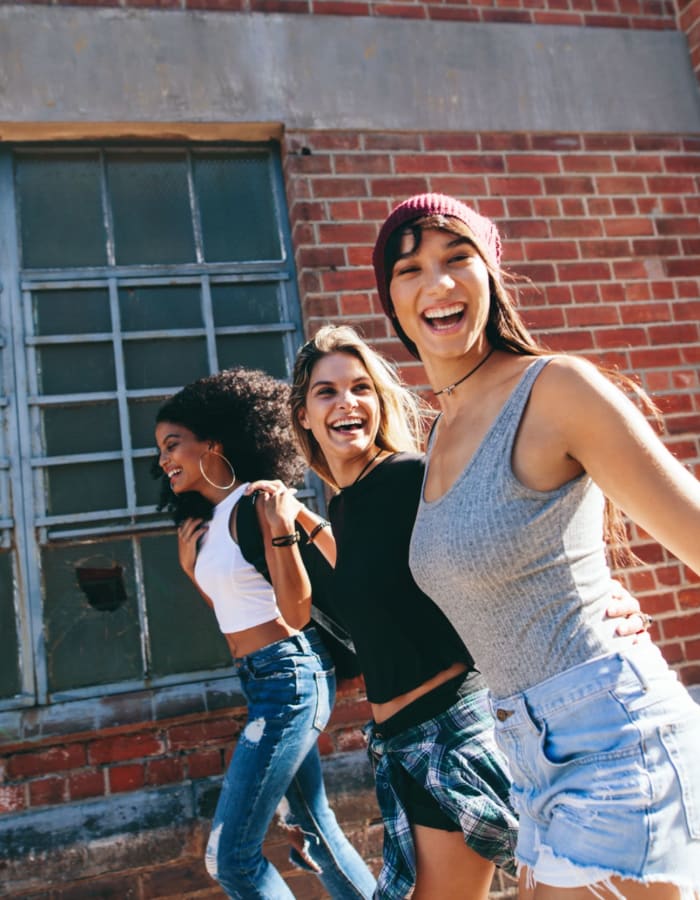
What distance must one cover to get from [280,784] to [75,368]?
2002 millimetres

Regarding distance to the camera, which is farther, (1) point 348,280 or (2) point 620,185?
(2) point 620,185

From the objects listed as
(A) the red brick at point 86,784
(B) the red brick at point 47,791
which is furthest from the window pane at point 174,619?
(B) the red brick at point 47,791

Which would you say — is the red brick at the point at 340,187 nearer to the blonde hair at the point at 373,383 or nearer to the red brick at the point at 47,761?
the blonde hair at the point at 373,383

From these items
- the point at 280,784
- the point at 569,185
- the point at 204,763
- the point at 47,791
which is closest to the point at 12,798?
the point at 47,791

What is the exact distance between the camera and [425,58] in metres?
3.98

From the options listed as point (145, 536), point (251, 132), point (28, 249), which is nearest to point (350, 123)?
point (251, 132)

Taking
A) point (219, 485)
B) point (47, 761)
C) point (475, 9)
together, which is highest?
point (475, 9)

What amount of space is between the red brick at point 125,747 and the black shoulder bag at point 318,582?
855mm

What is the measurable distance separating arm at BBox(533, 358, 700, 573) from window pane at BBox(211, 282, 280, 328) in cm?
254

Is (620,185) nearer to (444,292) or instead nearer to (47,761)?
(444,292)

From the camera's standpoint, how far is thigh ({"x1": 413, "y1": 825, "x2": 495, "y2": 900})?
1883 millimetres

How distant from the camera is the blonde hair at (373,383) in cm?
257

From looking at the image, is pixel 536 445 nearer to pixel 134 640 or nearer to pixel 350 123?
pixel 134 640

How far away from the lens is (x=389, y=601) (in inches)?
81.0
